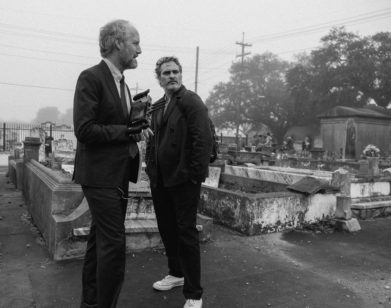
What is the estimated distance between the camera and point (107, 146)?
2.46m

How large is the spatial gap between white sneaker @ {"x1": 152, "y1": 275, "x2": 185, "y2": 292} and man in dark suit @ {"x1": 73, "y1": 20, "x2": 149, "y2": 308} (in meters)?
0.92

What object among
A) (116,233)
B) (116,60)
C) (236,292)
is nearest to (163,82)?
(116,60)

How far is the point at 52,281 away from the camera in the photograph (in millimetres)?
3510

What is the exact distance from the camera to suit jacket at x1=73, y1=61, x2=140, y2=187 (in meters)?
2.37

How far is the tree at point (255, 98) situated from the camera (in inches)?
1752

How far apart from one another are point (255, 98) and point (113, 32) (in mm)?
43428

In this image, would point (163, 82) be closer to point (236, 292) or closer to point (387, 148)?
point (236, 292)

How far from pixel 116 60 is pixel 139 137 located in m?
0.55

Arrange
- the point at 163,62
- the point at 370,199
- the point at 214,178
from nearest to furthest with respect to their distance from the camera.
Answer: the point at 163,62 → the point at 370,199 → the point at 214,178

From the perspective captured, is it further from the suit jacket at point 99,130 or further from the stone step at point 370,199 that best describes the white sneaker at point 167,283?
the stone step at point 370,199

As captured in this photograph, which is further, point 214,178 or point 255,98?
point 255,98

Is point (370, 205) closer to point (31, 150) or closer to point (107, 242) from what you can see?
point (107, 242)

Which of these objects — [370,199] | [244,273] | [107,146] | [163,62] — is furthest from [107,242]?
[370,199]

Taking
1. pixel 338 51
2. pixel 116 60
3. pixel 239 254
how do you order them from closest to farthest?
1. pixel 116 60
2. pixel 239 254
3. pixel 338 51
